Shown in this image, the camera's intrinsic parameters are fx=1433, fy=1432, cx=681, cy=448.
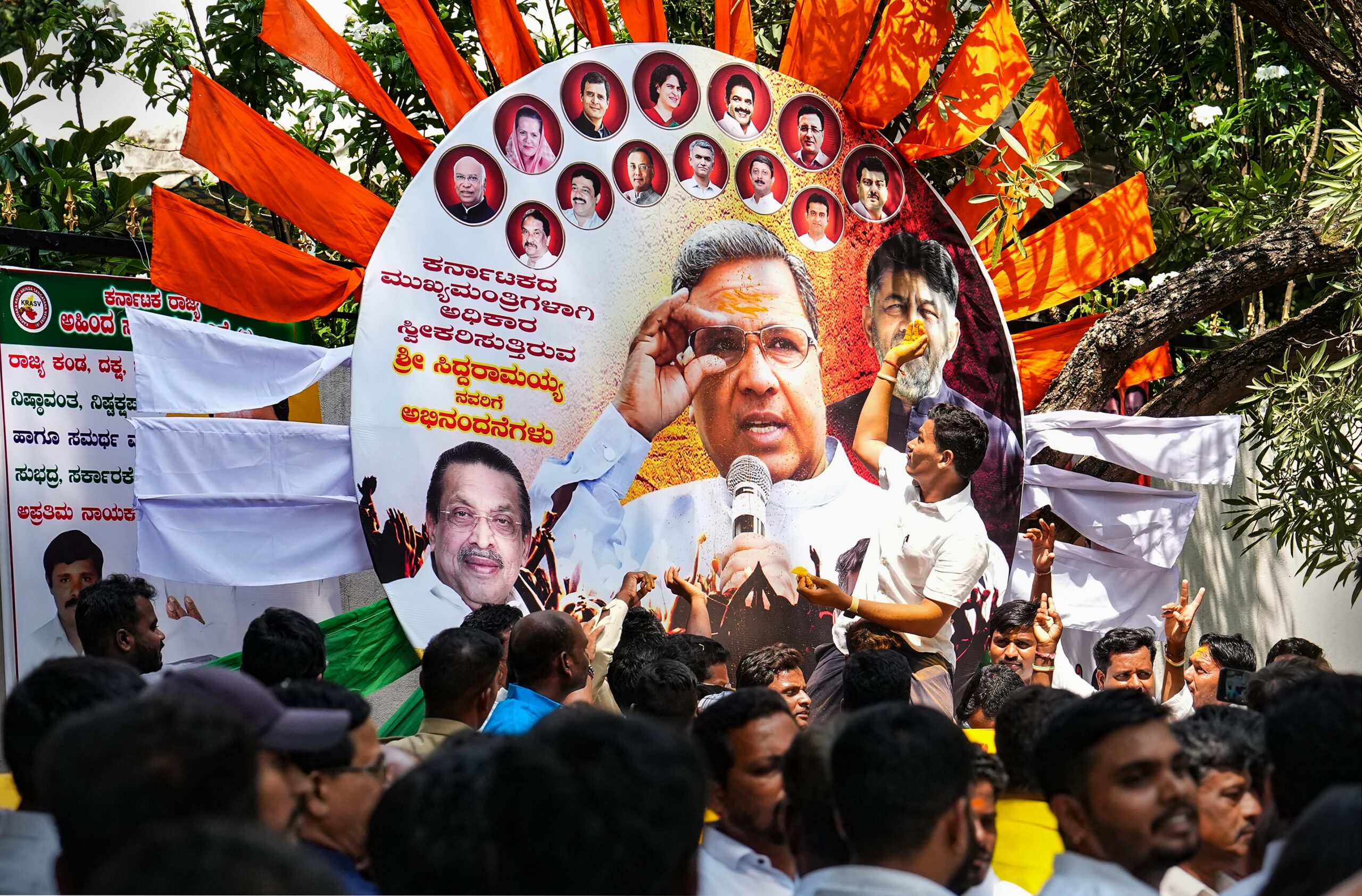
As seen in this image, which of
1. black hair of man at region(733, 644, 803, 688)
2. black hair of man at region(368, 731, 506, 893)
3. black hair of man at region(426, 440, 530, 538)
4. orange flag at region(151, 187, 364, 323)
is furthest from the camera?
black hair of man at region(426, 440, 530, 538)

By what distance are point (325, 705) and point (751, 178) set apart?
14.7 feet

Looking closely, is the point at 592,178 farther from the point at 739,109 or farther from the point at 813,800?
the point at 813,800

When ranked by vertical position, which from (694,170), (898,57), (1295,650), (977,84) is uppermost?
(898,57)

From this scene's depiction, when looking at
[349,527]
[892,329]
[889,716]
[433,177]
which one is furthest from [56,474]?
[889,716]

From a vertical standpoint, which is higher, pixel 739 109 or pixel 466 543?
pixel 739 109

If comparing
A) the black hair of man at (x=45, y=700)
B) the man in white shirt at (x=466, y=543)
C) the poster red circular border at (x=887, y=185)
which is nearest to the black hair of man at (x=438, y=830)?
the black hair of man at (x=45, y=700)

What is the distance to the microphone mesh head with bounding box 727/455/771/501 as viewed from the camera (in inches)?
250

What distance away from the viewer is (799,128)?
265 inches

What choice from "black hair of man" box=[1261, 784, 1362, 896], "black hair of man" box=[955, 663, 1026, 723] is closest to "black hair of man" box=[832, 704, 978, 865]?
"black hair of man" box=[1261, 784, 1362, 896]

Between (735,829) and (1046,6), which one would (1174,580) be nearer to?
(1046,6)

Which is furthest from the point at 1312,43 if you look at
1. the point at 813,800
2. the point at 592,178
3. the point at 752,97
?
the point at 813,800

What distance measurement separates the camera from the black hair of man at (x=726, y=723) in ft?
9.59

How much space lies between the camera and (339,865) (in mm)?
2385

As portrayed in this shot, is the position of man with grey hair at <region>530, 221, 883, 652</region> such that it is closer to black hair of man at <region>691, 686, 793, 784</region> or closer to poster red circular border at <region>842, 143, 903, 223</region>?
poster red circular border at <region>842, 143, 903, 223</region>
